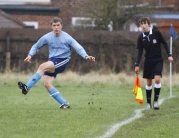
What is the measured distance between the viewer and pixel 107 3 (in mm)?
37594

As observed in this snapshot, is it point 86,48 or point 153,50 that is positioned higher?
point 153,50

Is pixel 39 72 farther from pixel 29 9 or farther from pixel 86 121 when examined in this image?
pixel 29 9

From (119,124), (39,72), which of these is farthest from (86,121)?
(39,72)

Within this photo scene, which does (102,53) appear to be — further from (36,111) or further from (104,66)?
(36,111)

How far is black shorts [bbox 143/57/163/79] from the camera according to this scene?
15388 millimetres

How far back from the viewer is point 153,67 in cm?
1550

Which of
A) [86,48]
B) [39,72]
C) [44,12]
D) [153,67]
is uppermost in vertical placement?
[39,72]

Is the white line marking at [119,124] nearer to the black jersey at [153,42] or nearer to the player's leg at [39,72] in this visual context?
the black jersey at [153,42]

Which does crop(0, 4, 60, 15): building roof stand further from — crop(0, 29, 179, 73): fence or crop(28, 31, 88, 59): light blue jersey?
crop(28, 31, 88, 59): light blue jersey

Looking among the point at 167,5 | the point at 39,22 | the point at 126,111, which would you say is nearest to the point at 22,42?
the point at 39,22

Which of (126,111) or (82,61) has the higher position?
(126,111)

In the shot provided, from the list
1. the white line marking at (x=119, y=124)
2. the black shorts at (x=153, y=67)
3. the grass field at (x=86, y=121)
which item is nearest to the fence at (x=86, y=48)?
the grass field at (x=86, y=121)

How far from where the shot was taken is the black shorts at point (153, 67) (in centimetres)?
1539

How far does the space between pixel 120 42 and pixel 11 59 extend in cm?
515
